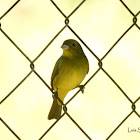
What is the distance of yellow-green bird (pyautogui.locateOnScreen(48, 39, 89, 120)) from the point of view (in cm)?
320

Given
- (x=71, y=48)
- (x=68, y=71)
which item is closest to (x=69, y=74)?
(x=68, y=71)

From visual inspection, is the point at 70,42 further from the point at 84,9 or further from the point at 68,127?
the point at 84,9

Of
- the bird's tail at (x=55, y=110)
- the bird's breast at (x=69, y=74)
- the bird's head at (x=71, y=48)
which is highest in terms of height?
the bird's head at (x=71, y=48)

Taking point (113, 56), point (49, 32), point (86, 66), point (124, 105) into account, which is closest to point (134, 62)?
point (113, 56)

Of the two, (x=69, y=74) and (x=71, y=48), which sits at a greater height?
(x=71, y=48)

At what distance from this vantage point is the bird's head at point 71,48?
331 centimetres

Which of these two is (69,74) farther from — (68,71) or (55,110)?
(55,110)

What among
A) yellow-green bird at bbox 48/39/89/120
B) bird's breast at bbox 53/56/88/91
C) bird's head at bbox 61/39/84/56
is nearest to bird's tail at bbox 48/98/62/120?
yellow-green bird at bbox 48/39/89/120

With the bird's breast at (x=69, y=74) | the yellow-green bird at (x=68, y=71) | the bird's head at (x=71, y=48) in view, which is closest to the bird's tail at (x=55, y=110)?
the yellow-green bird at (x=68, y=71)

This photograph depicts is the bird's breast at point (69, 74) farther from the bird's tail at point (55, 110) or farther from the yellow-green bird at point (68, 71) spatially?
the bird's tail at point (55, 110)

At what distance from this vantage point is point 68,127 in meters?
5.23

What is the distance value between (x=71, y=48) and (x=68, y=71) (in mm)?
221

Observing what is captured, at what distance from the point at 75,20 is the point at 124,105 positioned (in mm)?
1113

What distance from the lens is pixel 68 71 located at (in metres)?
3.20
